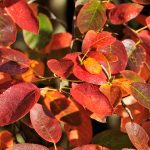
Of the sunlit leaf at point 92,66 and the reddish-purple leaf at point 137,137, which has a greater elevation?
the sunlit leaf at point 92,66

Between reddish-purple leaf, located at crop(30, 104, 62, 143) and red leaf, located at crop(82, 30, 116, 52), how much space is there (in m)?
0.17

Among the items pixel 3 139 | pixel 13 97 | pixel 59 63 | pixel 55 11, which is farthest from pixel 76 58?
pixel 55 11

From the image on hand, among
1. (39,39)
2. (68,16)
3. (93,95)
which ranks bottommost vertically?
(68,16)

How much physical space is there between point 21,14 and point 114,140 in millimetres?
402

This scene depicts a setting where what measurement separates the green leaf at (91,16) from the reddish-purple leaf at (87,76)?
159mm

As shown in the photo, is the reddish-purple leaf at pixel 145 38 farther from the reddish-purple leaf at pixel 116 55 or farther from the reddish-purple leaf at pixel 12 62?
the reddish-purple leaf at pixel 12 62

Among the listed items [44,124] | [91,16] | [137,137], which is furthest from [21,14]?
[137,137]

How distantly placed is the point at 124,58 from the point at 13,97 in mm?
285

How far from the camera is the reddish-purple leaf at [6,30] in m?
0.92

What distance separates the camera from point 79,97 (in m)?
0.82

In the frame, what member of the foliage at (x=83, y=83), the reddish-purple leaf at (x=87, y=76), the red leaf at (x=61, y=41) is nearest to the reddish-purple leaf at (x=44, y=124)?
the foliage at (x=83, y=83)

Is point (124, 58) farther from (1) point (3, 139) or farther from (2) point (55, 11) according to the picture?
(2) point (55, 11)

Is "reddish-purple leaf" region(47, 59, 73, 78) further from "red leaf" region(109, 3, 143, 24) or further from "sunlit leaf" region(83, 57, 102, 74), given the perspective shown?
"red leaf" region(109, 3, 143, 24)

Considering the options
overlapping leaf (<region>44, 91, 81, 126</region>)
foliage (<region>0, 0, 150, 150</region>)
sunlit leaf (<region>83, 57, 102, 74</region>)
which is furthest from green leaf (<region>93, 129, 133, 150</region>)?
sunlit leaf (<region>83, 57, 102, 74</region>)
